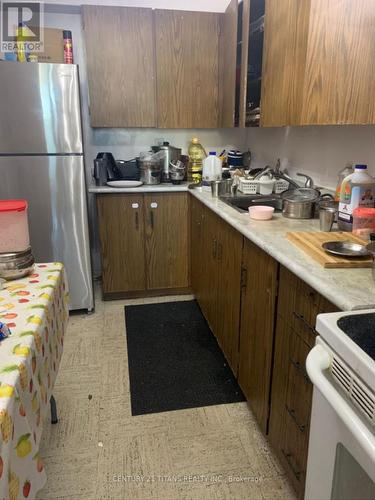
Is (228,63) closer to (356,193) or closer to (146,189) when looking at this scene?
(146,189)

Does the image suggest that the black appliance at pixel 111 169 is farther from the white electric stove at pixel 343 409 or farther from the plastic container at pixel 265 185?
the white electric stove at pixel 343 409

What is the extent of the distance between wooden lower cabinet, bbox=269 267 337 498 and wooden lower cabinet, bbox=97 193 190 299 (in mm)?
1703

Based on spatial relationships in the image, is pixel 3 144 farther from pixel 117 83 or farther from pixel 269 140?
pixel 269 140

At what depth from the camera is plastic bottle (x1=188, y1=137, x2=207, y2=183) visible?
319 centimetres

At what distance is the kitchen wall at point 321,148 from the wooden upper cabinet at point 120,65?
97 centimetres

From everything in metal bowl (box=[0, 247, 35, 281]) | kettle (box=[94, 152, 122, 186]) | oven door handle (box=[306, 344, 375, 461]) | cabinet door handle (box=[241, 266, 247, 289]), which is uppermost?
kettle (box=[94, 152, 122, 186])

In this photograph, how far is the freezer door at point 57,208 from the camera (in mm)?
2516

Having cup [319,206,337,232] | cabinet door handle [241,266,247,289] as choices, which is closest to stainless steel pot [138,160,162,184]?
cabinet door handle [241,266,247,289]

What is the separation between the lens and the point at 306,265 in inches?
47.1

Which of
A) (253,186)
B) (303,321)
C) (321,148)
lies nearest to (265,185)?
(253,186)

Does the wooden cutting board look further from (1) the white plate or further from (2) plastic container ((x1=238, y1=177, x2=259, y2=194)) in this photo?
(1) the white plate

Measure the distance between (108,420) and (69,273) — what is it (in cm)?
125

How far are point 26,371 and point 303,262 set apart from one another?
Answer: 868 millimetres

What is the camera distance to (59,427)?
1727mm
